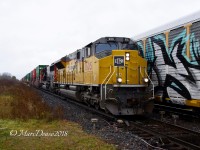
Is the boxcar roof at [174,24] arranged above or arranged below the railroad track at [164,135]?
above

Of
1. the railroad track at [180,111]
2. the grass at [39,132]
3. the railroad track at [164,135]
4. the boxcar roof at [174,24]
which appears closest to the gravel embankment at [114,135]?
the railroad track at [164,135]

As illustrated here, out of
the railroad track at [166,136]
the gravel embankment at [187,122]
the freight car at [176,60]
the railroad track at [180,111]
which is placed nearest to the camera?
the railroad track at [166,136]

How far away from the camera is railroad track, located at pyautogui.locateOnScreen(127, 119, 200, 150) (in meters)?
7.27

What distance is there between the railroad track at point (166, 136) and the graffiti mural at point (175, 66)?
1469mm

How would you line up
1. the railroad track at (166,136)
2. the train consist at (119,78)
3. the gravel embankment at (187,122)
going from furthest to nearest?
the train consist at (119,78) → the gravel embankment at (187,122) → the railroad track at (166,136)

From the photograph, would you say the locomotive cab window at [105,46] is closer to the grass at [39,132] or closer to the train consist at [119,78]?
the train consist at [119,78]

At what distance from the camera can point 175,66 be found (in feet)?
38.0

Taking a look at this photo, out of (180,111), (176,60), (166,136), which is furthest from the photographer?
(180,111)

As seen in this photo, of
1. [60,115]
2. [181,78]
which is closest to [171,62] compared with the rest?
[181,78]

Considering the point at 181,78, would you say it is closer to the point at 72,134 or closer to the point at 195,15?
the point at 195,15

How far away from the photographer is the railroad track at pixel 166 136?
7274mm

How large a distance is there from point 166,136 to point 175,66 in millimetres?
4045

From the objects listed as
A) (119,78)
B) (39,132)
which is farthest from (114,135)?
(119,78)

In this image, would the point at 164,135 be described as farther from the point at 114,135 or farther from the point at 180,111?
the point at 180,111
